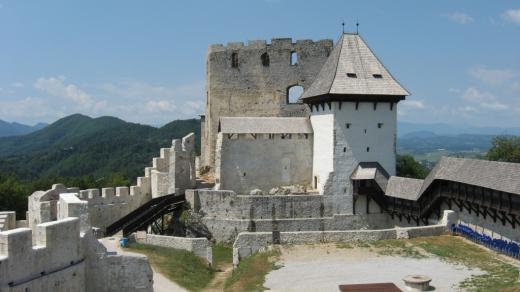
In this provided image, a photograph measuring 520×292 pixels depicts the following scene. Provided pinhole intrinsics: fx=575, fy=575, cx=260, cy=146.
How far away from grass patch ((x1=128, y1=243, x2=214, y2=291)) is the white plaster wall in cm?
927

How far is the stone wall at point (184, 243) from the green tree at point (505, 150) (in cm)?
3299

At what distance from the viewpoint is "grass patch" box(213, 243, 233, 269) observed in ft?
91.1

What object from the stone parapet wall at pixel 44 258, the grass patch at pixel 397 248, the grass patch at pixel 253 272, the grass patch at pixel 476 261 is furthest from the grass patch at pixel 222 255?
the stone parapet wall at pixel 44 258

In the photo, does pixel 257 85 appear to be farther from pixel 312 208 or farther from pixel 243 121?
pixel 312 208

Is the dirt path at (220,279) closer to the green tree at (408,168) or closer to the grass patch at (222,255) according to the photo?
the grass patch at (222,255)

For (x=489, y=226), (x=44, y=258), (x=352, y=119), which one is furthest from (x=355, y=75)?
(x=44, y=258)

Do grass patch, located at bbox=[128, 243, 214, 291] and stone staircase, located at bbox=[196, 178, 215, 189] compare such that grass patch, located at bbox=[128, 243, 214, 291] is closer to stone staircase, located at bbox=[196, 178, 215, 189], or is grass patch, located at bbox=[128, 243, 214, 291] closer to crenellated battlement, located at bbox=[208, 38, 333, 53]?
stone staircase, located at bbox=[196, 178, 215, 189]

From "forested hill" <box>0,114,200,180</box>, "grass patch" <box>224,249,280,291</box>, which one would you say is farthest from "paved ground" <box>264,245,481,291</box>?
"forested hill" <box>0,114,200,180</box>

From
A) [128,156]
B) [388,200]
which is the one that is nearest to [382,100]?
[388,200]

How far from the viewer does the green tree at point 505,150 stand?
162 feet

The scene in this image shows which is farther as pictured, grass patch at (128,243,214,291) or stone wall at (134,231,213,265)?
stone wall at (134,231,213,265)

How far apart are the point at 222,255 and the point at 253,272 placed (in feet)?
20.7

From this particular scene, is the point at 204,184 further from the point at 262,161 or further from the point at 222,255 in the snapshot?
the point at 222,255

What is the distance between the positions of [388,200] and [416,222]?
1925 millimetres
